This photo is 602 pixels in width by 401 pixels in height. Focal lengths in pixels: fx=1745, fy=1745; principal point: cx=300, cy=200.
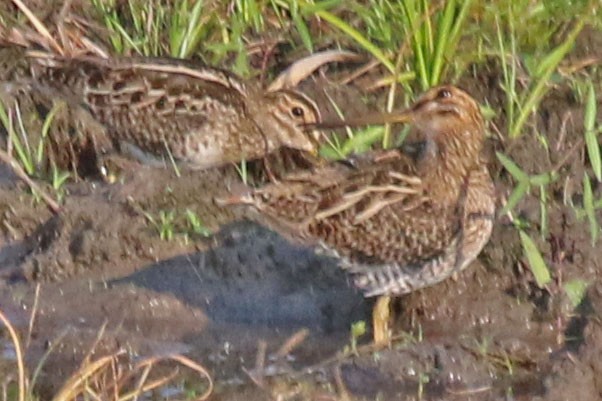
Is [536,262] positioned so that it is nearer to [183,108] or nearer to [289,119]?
[289,119]

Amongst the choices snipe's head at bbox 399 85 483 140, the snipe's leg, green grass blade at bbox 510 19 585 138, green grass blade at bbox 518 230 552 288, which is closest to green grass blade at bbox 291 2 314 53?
green grass blade at bbox 510 19 585 138

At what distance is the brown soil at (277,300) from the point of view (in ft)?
20.6

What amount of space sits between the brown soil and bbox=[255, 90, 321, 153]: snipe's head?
0.37m

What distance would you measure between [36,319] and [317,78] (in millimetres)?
1971

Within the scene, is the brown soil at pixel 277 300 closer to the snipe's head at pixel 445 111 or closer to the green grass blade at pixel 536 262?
the green grass blade at pixel 536 262

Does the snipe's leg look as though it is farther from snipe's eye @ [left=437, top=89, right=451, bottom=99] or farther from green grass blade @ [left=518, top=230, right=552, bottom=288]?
snipe's eye @ [left=437, top=89, right=451, bottom=99]

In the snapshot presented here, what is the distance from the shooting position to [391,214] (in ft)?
21.5

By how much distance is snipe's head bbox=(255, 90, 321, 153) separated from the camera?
7863 mm

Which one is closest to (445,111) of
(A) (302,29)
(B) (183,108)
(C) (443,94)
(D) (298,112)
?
(C) (443,94)

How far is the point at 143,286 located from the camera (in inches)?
280

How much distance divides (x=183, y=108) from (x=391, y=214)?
5.47 feet

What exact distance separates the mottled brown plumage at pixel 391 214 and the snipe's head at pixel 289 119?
1.12 metres

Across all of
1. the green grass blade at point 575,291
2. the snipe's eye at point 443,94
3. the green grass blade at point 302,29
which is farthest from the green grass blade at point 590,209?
the green grass blade at point 302,29

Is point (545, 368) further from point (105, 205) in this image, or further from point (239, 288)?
point (105, 205)
